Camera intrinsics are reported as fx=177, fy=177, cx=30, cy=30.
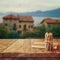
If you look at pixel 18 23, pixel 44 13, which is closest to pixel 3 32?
pixel 18 23

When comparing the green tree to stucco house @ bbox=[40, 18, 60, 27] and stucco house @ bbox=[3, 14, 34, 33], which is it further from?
stucco house @ bbox=[40, 18, 60, 27]

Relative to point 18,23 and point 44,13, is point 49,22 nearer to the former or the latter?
point 44,13

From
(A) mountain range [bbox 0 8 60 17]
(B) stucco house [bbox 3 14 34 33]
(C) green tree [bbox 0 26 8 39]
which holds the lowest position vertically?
(C) green tree [bbox 0 26 8 39]

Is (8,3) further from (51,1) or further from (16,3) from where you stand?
(51,1)

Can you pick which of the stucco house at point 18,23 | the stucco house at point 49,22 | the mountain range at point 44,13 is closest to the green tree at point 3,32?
the stucco house at point 18,23

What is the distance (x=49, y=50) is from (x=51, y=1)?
0.99 meters

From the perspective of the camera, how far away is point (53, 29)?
249 centimetres

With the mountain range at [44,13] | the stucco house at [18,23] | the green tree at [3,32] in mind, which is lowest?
the green tree at [3,32]

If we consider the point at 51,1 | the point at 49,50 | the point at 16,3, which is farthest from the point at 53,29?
the point at 49,50

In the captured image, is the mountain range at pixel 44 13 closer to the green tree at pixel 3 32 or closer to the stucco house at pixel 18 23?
the stucco house at pixel 18 23

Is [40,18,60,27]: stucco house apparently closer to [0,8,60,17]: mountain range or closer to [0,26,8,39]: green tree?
[0,8,60,17]: mountain range

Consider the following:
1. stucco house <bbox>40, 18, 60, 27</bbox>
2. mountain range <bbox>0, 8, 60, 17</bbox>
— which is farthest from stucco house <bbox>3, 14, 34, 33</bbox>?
stucco house <bbox>40, 18, 60, 27</bbox>

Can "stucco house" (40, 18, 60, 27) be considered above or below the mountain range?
below

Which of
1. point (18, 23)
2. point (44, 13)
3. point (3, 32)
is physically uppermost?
point (44, 13)
